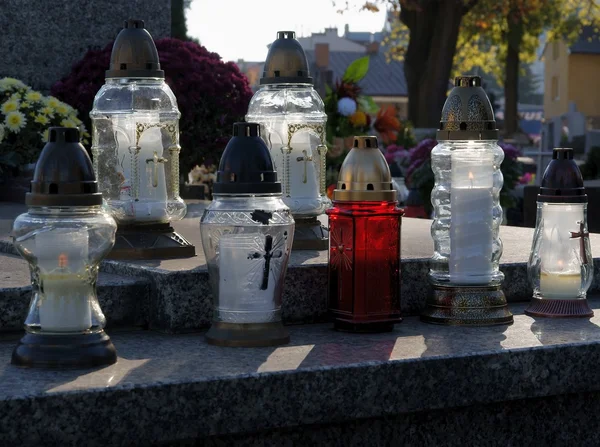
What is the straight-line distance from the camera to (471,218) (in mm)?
3967

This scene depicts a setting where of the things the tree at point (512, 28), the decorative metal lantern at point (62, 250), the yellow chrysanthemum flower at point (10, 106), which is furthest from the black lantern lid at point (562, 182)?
the tree at point (512, 28)

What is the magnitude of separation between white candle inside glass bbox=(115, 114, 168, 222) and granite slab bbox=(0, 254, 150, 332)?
1.14ft

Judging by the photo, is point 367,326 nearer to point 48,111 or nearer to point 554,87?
point 48,111

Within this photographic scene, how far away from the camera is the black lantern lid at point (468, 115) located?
3910 mm

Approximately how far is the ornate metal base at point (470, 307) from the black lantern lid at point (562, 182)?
0.40 metres

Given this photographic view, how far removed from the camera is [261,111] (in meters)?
4.54

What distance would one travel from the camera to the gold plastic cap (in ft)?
12.1

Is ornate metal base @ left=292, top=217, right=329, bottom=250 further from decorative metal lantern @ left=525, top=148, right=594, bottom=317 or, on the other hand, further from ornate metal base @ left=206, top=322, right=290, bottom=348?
ornate metal base @ left=206, top=322, right=290, bottom=348

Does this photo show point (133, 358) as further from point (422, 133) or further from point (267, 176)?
point (422, 133)

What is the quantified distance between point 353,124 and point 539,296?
215 inches

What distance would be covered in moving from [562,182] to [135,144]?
4.96 ft

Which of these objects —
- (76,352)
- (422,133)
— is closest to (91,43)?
(76,352)

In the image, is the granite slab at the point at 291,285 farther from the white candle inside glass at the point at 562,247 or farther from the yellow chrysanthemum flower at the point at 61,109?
the yellow chrysanthemum flower at the point at 61,109

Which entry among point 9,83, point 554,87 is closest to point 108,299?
point 9,83
